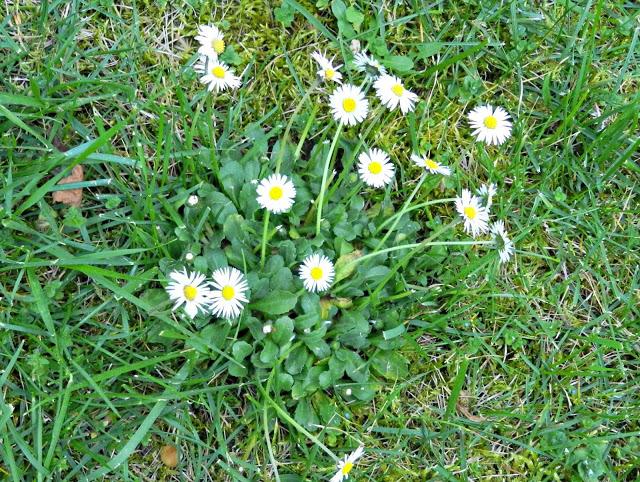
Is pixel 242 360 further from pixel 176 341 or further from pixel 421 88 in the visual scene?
pixel 421 88

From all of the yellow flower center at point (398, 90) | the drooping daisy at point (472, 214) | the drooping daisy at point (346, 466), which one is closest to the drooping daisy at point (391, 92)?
the yellow flower center at point (398, 90)

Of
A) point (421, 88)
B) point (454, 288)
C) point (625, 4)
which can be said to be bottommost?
point (454, 288)

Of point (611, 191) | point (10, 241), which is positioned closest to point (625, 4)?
point (611, 191)

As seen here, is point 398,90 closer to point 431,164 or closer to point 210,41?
point 431,164

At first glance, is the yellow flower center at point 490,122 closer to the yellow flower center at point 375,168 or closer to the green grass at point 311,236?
the green grass at point 311,236

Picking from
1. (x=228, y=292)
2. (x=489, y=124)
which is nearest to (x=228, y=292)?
(x=228, y=292)
